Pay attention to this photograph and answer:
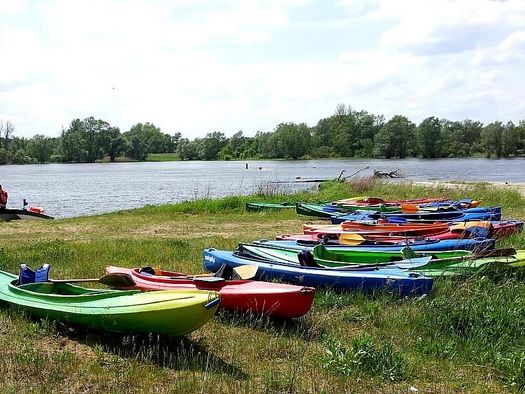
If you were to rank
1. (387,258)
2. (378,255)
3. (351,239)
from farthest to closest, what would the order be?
(351,239)
(378,255)
(387,258)

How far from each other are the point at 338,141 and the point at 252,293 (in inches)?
3957

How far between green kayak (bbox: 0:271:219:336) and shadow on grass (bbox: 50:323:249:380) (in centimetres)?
14

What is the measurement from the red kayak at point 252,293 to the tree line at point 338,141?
93938 mm

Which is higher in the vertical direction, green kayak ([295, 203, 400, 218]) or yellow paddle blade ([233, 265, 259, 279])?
yellow paddle blade ([233, 265, 259, 279])

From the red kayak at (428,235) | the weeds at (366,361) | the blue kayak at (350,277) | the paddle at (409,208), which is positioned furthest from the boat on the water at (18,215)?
the weeds at (366,361)

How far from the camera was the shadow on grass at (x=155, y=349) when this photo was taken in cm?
489

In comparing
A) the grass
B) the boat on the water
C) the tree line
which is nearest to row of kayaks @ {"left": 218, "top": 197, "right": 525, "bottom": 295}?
the grass

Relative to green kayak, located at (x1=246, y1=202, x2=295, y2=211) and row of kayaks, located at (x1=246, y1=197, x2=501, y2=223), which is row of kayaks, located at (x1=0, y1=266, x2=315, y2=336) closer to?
row of kayaks, located at (x1=246, y1=197, x2=501, y2=223)

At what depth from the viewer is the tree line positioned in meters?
98.8

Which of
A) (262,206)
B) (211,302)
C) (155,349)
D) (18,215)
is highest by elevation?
(211,302)

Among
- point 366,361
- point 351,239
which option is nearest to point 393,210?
point 351,239

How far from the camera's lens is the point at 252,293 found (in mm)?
5992

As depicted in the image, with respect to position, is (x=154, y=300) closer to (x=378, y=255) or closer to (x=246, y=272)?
(x=246, y=272)

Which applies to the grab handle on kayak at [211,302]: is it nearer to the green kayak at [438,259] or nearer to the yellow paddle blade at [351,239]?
the green kayak at [438,259]
